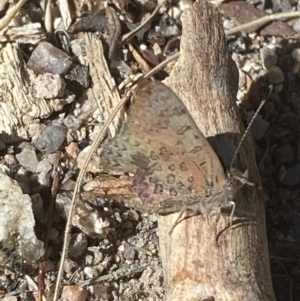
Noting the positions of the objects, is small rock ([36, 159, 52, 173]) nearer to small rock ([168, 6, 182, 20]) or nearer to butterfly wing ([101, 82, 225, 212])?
butterfly wing ([101, 82, 225, 212])

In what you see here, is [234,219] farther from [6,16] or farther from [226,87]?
[6,16]

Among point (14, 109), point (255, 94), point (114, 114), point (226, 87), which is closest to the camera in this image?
point (226, 87)

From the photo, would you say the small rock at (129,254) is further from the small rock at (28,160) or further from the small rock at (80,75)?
the small rock at (80,75)

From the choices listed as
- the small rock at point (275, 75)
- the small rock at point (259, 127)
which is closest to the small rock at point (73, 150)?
the small rock at point (259, 127)

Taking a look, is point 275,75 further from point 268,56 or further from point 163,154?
point 163,154

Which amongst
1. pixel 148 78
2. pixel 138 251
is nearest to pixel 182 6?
pixel 148 78

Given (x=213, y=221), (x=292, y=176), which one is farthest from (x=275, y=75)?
(x=213, y=221)

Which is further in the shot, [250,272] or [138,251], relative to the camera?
[138,251]

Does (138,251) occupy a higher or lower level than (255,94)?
lower

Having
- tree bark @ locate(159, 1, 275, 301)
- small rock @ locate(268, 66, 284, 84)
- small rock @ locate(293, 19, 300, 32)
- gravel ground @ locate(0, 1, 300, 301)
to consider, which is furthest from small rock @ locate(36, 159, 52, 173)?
small rock @ locate(293, 19, 300, 32)
